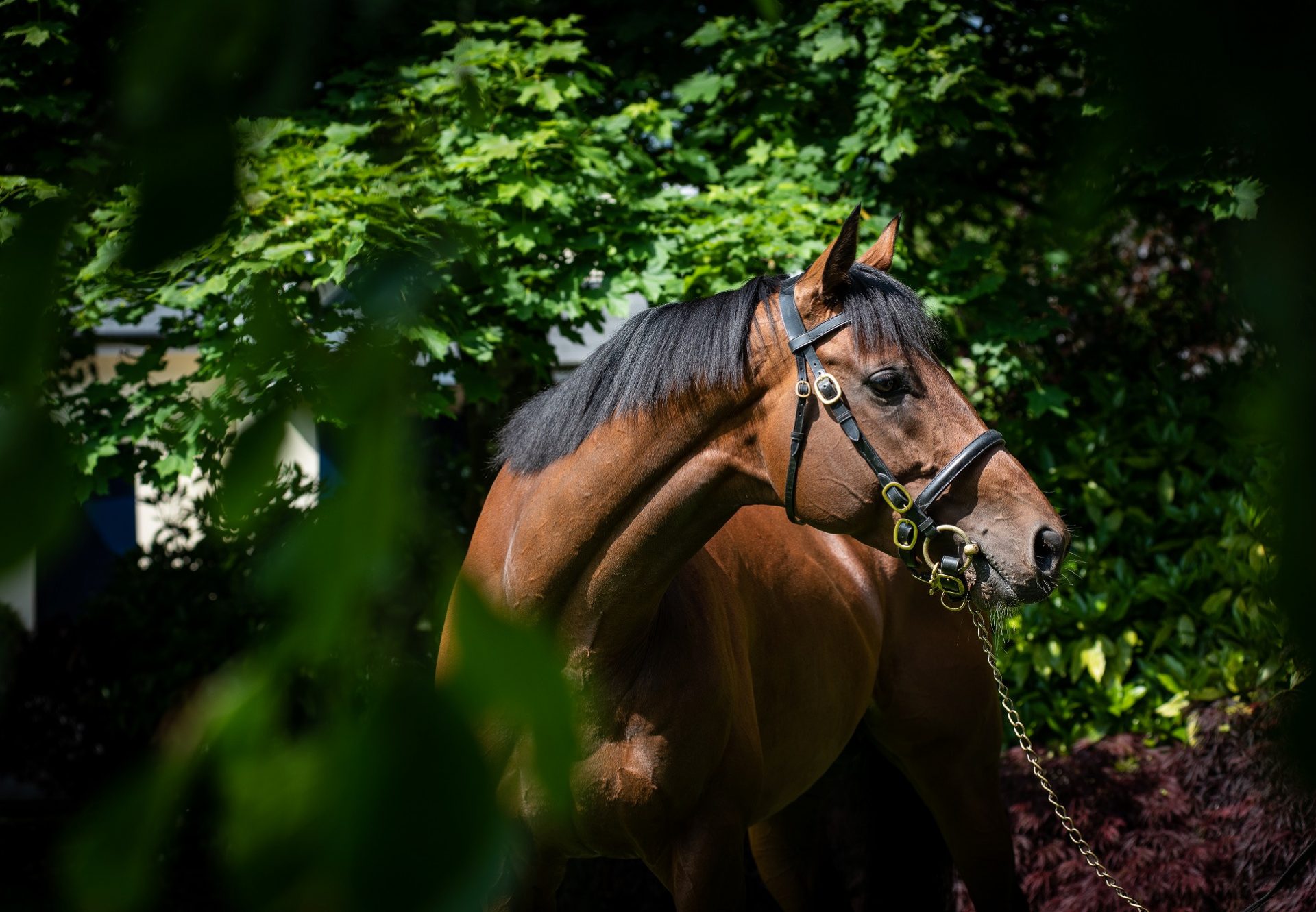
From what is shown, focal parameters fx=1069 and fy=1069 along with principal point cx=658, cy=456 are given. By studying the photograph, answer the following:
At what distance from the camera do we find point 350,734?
0.41 m

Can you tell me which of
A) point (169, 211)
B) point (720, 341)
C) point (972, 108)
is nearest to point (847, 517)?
point (720, 341)

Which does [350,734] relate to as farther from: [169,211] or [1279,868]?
[1279,868]

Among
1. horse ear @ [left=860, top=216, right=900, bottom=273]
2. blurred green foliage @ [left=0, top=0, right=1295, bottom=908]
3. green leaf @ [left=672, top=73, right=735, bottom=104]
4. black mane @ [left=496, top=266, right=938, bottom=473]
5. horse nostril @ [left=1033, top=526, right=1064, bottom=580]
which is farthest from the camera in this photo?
green leaf @ [left=672, top=73, right=735, bottom=104]

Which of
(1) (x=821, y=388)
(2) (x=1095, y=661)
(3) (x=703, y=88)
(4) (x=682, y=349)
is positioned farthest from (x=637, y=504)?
(2) (x=1095, y=661)

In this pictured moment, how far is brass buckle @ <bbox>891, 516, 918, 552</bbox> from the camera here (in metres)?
1.92

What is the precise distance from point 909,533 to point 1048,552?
24cm

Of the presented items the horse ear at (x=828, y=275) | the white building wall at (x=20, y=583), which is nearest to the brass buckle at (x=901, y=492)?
the horse ear at (x=828, y=275)

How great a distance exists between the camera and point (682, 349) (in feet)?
6.60

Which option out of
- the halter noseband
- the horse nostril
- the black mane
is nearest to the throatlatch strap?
the halter noseband

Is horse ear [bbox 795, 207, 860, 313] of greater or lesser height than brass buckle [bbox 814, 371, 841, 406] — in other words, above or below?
above

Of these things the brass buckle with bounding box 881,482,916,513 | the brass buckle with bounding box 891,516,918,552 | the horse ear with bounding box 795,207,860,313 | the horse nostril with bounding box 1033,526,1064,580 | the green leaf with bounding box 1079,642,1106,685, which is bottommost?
the green leaf with bounding box 1079,642,1106,685

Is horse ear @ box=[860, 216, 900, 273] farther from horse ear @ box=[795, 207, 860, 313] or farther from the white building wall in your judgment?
the white building wall

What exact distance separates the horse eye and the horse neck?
0.68ft

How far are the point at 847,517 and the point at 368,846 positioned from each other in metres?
1.65
